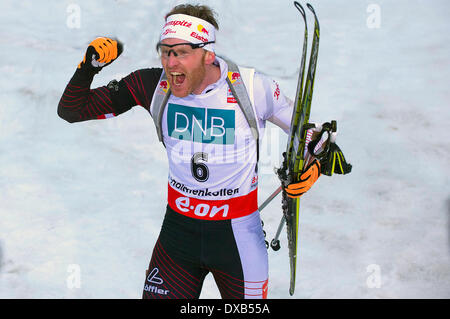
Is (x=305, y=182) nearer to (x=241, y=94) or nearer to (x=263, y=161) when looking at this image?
(x=241, y=94)

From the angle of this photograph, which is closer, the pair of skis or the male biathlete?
the pair of skis

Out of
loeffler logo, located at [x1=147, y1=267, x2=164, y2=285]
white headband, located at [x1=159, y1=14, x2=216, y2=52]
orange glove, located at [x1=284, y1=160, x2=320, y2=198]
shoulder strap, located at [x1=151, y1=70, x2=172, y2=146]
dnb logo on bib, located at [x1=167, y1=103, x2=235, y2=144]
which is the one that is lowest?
loeffler logo, located at [x1=147, y1=267, x2=164, y2=285]

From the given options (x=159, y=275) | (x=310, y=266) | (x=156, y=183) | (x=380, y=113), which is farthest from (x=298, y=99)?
(x=380, y=113)

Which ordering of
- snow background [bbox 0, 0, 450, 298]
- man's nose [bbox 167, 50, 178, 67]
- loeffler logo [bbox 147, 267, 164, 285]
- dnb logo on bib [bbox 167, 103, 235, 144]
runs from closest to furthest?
man's nose [bbox 167, 50, 178, 67] < dnb logo on bib [bbox 167, 103, 235, 144] < loeffler logo [bbox 147, 267, 164, 285] < snow background [bbox 0, 0, 450, 298]

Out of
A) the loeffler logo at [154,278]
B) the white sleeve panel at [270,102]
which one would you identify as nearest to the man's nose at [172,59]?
the white sleeve panel at [270,102]

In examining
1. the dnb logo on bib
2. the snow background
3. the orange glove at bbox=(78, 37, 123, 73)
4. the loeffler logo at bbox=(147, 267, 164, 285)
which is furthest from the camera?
the snow background

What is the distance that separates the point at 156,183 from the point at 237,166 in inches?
169

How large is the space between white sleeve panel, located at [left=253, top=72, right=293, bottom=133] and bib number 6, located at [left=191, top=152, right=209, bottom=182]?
0.43 m

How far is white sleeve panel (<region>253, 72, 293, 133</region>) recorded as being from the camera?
136 inches

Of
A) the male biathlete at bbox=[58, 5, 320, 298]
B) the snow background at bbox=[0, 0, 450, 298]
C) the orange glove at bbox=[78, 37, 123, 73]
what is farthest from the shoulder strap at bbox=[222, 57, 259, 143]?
the snow background at bbox=[0, 0, 450, 298]

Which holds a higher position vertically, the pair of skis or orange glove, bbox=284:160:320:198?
the pair of skis

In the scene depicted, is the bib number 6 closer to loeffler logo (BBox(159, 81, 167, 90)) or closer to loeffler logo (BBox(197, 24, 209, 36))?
loeffler logo (BBox(159, 81, 167, 90))
